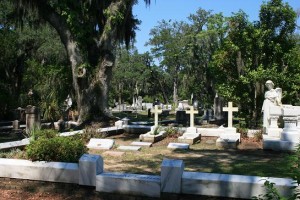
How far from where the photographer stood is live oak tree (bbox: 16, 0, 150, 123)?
17.2 metres

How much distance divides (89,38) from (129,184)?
13.1 m

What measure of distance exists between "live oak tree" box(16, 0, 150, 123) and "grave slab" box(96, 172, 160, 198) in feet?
36.4

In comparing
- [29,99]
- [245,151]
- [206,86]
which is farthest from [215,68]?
[206,86]

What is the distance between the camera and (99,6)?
58.7ft

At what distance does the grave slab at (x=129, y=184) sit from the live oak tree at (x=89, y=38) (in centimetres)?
1110

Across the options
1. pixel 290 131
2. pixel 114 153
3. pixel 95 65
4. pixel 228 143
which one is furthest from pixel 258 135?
pixel 95 65

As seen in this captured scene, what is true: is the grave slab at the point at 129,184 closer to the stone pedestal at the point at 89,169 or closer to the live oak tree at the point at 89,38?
→ the stone pedestal at the point at 89,169

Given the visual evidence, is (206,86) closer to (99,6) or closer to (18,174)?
(99,6)

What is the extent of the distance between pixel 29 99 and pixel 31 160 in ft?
59.2

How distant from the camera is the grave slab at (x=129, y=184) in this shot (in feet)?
18.8

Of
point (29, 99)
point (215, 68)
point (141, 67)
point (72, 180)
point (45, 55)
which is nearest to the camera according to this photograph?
point (72, 180)

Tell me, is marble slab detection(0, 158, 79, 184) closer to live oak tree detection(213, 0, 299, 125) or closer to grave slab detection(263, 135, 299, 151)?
grave slab detection(263, 135, 299, 151)

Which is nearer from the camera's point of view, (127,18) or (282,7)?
(282,7)

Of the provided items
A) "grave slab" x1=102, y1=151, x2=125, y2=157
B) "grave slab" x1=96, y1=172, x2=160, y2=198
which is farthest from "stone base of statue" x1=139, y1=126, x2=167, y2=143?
"grave slab" x1=96, y1=172, x2=160, y2=198
